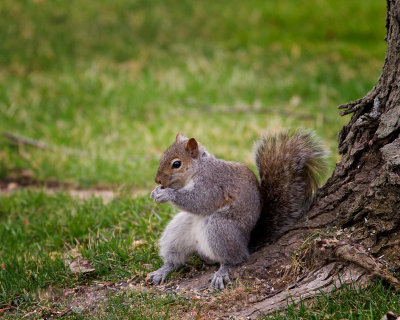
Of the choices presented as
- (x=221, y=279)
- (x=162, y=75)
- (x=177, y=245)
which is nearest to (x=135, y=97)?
(x=162, y=75)

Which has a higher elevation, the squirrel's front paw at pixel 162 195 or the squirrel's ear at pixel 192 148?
the squirrel's ear at pixel 192 148

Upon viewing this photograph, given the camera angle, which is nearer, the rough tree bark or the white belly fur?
the rough tree bark

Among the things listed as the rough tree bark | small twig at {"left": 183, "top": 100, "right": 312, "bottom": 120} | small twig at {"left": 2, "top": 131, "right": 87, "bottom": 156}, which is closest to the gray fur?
the rough tree bark

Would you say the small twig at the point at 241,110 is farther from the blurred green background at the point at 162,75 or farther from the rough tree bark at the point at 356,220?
the rough tree bark at the point at 356,220

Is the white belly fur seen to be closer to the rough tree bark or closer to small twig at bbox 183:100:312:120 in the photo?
the rough tree bark

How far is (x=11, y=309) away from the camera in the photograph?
2883 millimetres

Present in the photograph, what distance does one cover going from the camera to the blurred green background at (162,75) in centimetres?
568

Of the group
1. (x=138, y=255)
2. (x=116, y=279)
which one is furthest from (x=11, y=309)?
(x=138, y=255)

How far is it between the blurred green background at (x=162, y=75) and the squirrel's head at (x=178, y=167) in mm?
1594

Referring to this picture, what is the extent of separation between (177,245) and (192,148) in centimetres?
55

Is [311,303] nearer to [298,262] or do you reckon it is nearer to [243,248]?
Result: [298,262]

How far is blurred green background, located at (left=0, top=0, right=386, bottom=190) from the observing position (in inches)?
224

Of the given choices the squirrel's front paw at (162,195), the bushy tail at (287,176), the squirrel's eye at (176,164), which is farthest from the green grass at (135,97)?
the bushy tail at (287,176)

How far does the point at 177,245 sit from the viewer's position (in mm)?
3074
